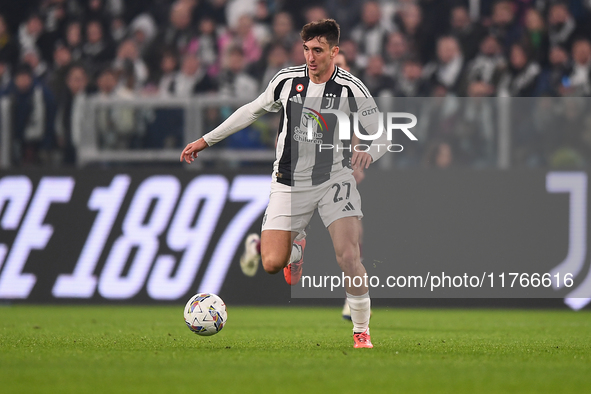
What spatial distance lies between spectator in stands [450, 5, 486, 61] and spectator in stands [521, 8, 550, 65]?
2.03 ft

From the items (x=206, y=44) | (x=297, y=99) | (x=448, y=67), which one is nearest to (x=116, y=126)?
(x=206, y=44)

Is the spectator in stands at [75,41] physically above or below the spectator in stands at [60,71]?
above

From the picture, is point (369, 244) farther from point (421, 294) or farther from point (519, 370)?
A: point (519, 370)

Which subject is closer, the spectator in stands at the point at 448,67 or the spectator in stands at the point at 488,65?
the spectator in stands at the point at 488,65

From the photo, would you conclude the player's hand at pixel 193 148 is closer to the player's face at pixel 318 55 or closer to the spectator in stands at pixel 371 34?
the player's face at pixel 318 55

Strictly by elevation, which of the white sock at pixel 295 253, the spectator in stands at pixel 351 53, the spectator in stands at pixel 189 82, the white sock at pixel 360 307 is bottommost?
the white sock at pixel 360 307

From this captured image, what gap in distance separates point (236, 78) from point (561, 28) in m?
A: 4.58

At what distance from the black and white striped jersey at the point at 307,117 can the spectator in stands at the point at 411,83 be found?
16.6 feet

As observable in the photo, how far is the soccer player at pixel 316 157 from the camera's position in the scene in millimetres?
6609

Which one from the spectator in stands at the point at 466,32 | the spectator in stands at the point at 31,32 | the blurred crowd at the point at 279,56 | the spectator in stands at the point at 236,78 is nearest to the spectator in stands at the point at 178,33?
the blurred crowd at the point at 279,56

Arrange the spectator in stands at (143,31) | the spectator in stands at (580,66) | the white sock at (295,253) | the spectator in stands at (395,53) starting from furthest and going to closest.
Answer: the spectator in stands at (143,31) < the spectator in stands at (395,53) < the spectator in stands at (580,66) < the white sock at (295,253)

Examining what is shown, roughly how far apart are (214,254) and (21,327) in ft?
11.3

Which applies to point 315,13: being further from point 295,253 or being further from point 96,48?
point 295,253

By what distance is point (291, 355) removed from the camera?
6.21 metres
